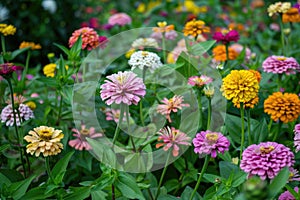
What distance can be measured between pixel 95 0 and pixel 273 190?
2.78 metres

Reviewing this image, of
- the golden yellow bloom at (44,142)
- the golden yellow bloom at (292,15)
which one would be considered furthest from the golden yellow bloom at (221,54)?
the golden yellow bloom at (44,142)

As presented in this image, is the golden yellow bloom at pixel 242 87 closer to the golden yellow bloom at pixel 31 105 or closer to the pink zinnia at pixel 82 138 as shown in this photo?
the pink zinnia at pixel 82 138

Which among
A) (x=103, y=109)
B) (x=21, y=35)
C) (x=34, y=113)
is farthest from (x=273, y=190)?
(x=21, y=35)

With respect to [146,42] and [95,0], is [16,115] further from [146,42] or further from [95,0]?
[95,0]

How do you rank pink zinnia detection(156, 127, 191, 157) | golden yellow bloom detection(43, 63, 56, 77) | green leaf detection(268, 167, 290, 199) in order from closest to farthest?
green leaf detection(268, 167, 290, 199)
pink zinnia detection(156, 127, 191, 157)
golden yellow bloom detection(43, 63, 56, 77)

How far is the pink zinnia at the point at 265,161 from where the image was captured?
824 millimetres

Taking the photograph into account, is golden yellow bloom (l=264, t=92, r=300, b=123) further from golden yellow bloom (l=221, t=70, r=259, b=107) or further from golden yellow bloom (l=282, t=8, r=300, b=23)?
golden yellow bloom (l=282, t=8, r=300, b=23)

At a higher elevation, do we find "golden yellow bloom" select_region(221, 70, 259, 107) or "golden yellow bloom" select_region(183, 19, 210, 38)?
"golden yellow bloom" select_region(183, 19, 210, 38)

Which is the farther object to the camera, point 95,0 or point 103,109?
point 95,0

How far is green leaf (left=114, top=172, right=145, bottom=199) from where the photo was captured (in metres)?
0.93

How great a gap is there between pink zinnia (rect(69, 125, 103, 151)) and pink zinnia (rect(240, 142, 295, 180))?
48 centimetres

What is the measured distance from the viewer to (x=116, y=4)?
3.40 meters

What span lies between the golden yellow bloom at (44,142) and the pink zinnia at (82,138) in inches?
9.3

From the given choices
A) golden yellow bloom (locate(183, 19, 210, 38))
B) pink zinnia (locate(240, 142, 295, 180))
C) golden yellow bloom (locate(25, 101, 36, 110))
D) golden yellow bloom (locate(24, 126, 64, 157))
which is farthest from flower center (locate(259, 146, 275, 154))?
golden yellow bloom (locate(25, 101, 36, 110))
